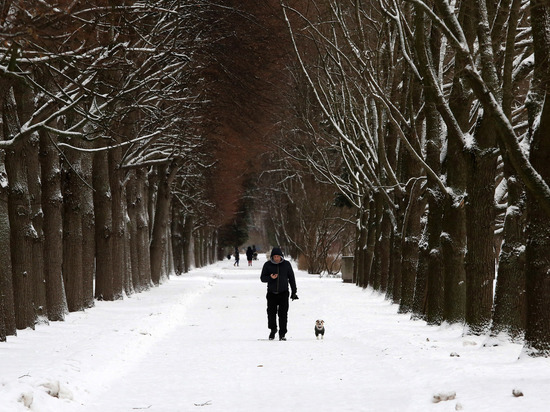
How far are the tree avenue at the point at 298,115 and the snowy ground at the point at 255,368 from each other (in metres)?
0.96

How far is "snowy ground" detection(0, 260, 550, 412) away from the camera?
9.62 metres

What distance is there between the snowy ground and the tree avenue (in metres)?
0.96

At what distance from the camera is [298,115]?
36.0 m

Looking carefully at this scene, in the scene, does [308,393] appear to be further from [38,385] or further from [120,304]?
[120,304]

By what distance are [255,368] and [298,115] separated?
78.0 feet

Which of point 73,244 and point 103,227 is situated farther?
point 103,227

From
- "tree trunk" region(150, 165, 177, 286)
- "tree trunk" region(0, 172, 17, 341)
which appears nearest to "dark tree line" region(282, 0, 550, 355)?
"tree trunk" region(0, 172, 17, 341)

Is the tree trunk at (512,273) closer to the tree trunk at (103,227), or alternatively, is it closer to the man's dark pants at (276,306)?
the man's dark pants at (276,306)

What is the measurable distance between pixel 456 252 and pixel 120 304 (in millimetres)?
11737

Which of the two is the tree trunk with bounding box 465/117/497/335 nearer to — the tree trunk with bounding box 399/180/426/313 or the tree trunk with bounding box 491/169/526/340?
the tree trunk with bounding box 491/169/526/340

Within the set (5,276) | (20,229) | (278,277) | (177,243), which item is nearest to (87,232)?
(20,229)

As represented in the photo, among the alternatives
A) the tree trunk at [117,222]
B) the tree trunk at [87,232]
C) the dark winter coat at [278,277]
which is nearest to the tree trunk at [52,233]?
the tree trunk at [87,232]

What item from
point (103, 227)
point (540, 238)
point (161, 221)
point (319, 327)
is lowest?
point (319, 327)

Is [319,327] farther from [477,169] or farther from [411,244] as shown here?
[411,244]
